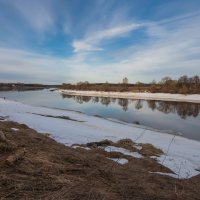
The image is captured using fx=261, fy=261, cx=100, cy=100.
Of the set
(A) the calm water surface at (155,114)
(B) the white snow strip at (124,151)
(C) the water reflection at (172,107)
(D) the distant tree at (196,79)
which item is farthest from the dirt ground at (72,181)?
(D) the distant tree at (196,79)

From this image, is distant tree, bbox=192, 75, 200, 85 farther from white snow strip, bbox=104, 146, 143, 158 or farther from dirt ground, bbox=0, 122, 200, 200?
dirt ground, bbox=0, 122, 200, 200

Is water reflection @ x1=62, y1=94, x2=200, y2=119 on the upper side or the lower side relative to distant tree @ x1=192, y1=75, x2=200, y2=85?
lower

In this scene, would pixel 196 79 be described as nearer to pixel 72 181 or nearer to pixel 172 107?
pixel 172 107

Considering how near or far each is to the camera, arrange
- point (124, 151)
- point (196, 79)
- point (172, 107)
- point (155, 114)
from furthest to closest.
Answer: point (196, 79) → point (172, 107) → point (155, 114) → point (124, 151)

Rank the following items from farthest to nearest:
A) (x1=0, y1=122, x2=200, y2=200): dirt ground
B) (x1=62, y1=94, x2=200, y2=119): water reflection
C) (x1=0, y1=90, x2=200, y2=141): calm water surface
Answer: (x1=62, y1=94, x2=200, y2=119): water reflection
(x1=0, y1=90, x2=200, y2=141): calm water surface
(x1=0, y1=122, x2=200, y2=200): dirt ground

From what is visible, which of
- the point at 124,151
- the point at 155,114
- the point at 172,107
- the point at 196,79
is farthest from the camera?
the point at 196,79

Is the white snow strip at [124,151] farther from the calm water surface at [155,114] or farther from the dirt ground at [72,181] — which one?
the calm water surface at [155,114]

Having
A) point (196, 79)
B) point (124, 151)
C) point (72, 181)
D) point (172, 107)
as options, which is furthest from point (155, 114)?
point (196, 79)

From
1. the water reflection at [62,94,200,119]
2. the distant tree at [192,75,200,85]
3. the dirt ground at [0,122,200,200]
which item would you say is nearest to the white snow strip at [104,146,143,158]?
the dirt ground at [0,122,200,200]

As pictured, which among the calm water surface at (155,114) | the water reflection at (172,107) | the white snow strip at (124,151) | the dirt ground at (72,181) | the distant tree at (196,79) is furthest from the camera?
the distant tree at (196,79)

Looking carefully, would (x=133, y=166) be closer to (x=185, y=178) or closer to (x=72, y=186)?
(x=185, y=178)

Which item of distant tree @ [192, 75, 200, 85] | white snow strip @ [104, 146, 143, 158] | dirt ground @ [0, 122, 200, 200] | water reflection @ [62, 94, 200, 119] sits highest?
distant tree @ [192, 75, 200, 85]

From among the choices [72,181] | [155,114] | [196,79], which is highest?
[196,79]

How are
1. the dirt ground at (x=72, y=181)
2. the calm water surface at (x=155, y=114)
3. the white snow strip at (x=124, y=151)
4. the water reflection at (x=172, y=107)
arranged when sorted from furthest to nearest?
the water reflection at (x=172, y=107)
the calm water surface at (x=155, y=114)
the white snow strip at (x=124, y=151)
the dirt ground at (x=72, y=181)
